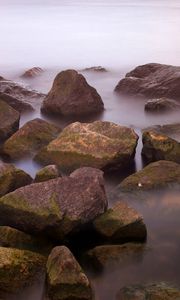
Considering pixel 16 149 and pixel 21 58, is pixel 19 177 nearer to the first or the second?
pixel 16 149

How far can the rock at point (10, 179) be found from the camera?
9391 millimetres

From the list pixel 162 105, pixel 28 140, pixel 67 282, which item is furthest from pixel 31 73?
pixel 67 282

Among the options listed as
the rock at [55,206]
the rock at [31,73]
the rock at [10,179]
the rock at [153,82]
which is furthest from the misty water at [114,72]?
the rock at [10,179]

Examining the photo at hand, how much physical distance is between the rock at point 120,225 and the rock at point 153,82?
1093 cm

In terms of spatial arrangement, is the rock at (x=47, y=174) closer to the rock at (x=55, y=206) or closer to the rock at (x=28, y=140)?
the rock at (x=55, y=206)

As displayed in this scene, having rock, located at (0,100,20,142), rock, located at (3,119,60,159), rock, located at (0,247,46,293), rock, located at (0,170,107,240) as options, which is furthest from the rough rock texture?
rock, located at (0,100,20,142)

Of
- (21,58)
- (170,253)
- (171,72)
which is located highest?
(170,253)

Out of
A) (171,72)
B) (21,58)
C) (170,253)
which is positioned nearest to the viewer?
(170,253)

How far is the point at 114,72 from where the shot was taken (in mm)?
26938

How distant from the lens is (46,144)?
40.9ft

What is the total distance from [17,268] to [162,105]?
35.2 ft

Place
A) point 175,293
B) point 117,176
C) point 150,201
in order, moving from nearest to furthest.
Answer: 1. point 175,293
2. point 150,201
3. point 117,176

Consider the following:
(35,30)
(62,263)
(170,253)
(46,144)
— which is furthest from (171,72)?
(35,30)

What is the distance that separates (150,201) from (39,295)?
11.1ft
